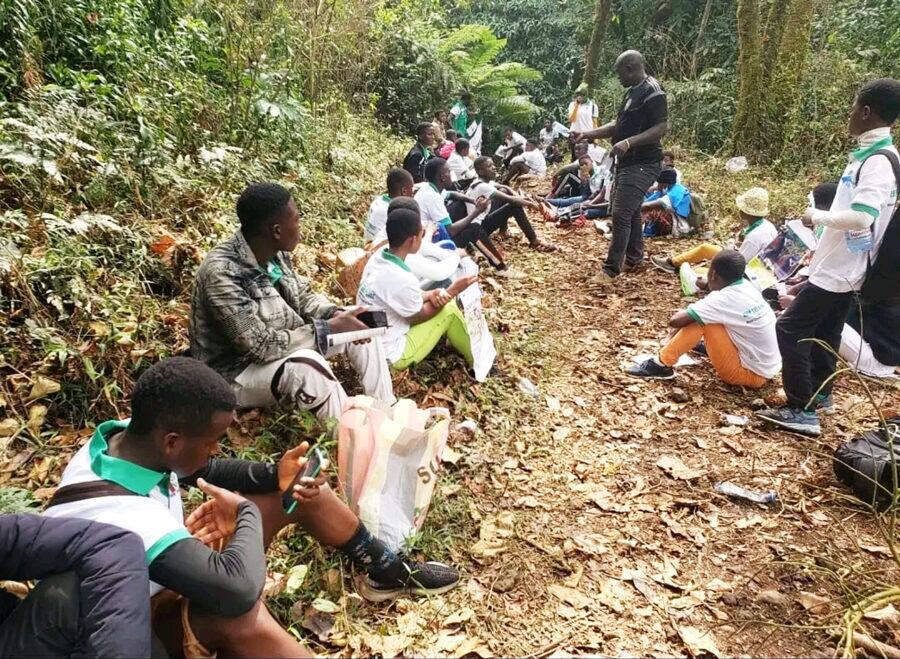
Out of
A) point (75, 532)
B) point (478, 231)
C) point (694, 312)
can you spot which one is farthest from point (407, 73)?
point (75, 532)

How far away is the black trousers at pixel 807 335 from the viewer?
3.79 m

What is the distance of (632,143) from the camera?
5852 mm

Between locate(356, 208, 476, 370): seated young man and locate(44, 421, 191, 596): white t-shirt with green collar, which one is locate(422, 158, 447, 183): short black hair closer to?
locate(356, 208, 476, 370): seated young man

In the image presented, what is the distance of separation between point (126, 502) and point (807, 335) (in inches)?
167

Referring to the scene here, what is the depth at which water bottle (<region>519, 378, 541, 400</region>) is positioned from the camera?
4.29 metres

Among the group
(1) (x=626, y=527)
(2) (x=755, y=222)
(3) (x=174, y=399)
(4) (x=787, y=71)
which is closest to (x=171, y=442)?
(3) (x=174, y=399)

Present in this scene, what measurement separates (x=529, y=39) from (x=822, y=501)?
19667mm

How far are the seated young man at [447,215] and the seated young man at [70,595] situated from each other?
15.6ft

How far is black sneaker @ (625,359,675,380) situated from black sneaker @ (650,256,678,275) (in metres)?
2.55

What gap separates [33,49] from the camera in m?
4.41

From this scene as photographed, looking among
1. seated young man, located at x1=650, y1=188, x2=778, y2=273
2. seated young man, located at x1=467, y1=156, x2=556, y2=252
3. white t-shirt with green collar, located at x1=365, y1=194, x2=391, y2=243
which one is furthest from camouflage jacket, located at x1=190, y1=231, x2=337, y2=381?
seated young man, located at x1=650, y1=188, x2=778, y2=273

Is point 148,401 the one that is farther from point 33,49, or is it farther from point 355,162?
point 355,162

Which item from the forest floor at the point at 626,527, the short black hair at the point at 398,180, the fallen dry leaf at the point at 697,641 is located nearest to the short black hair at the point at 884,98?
the forest floor at the point at 626,527

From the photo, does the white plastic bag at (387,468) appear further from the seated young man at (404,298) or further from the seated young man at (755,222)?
the seated young man at (755,222)
